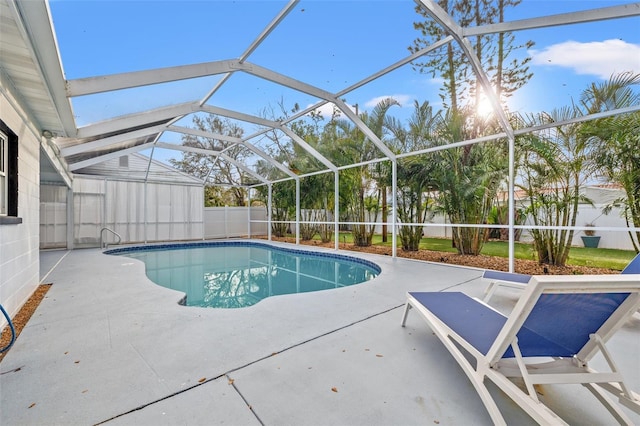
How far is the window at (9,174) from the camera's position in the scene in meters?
3.36

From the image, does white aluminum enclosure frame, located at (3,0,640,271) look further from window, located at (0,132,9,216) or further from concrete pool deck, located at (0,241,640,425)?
concrete pool deck, located at (0,241,640,425)

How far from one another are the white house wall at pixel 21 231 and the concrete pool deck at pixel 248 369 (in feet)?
1.46

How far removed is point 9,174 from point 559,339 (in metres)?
5.61

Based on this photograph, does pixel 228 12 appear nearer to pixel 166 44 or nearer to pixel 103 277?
pixel 166 44

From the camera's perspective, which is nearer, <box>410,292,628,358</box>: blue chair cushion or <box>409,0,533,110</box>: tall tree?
<box>410,292,628,358</box>: blue chair cushion

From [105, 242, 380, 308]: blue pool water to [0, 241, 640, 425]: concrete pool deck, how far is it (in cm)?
200

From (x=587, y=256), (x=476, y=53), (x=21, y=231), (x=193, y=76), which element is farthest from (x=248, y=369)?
(x=587, y=256)

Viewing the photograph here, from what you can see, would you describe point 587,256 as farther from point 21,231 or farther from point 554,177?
point 21,231

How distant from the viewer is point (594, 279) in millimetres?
1441

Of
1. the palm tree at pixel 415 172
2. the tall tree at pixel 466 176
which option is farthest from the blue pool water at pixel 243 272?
the tall tree at pixel 466 176

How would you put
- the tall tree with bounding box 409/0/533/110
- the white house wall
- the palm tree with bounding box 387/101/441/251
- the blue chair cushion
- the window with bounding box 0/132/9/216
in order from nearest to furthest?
the blue chair cushion → the white house wall → the window with bounding box 0/132/9/216 → the tall tree with bounding box 409/0/533/110 → the palm tree with bounding box 387/101/441/251

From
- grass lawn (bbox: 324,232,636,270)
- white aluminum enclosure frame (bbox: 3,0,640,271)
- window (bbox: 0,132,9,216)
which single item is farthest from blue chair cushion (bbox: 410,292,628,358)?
grass lawn (bbox: 324,232,636,270)

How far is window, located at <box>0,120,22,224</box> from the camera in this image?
3359mm

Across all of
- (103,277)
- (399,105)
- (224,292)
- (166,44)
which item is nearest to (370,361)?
(224,292)
